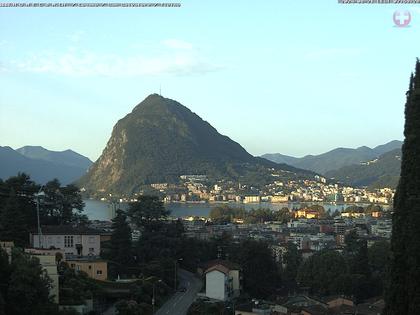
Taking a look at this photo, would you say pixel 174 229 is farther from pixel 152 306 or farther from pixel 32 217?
pixel 152 306

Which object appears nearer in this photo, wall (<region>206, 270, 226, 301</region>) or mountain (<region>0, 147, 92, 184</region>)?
wall (<region>206, 270, 226, 301</region>)

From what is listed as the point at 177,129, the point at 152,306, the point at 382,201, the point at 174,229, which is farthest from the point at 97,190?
the point at 152,306

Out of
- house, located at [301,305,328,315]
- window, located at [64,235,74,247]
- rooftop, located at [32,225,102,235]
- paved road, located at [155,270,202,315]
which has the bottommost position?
paved road, located at [155,270,202,315]

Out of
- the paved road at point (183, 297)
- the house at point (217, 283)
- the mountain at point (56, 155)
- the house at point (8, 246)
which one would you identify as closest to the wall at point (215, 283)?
the house at point (217, 283)

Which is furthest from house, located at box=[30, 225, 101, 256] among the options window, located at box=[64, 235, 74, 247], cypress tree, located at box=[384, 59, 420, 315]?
cypress tree, located at box=[384, 59, 420, 315]

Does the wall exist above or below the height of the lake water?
below

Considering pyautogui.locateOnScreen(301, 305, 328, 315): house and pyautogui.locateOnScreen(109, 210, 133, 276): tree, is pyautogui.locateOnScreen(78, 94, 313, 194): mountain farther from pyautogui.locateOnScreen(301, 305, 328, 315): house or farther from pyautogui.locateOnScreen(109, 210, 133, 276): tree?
pyautogui.locateOnScreen(301, 305, 328, 315): house

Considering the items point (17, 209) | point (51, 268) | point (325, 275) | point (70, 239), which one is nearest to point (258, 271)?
point (325, 275)

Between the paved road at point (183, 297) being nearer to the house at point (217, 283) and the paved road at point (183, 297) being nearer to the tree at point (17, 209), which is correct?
the house at point (217, 283)
